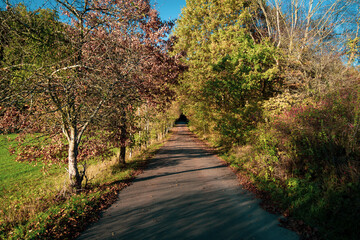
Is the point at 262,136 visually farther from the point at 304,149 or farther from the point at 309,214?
the point at 309,214

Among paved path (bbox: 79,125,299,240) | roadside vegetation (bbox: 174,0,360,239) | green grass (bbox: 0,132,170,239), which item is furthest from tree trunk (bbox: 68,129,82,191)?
roadside vegetation (bbox: 174,0,360,239)

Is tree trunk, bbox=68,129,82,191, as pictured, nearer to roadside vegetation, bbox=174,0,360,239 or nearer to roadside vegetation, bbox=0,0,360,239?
roadside vegetation, bbox=0,0,360,239

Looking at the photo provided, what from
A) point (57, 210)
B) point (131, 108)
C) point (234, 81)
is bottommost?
point (57, 210)

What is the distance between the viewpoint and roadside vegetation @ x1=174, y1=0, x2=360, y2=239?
4.86 meters

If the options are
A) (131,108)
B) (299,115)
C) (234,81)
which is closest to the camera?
(299,115)

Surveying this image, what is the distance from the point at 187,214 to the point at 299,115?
18.6 ft

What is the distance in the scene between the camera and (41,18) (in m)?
5.06

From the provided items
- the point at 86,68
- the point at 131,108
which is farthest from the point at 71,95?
the point at 131,108

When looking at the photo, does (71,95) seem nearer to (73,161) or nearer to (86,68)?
(86,68)

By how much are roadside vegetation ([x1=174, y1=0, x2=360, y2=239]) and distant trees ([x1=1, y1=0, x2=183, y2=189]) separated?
3.32 meters

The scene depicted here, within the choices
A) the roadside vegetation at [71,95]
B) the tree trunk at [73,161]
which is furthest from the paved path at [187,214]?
the tree trunk at [73,161]

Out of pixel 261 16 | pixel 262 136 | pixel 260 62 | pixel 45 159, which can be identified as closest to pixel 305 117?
pixel 262 136

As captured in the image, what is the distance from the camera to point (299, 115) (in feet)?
23.0

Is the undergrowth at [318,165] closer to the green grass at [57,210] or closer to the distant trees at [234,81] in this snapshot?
the distant trees at [234,81]
